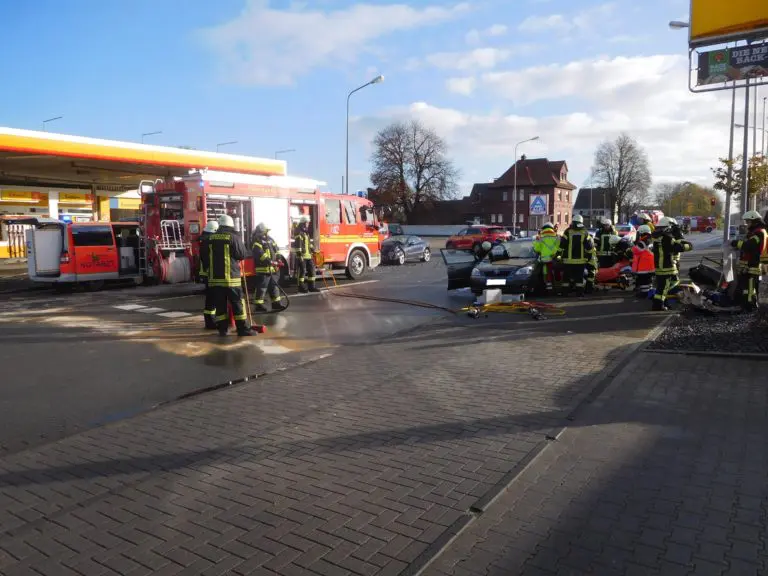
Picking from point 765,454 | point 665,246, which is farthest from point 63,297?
point 765,454

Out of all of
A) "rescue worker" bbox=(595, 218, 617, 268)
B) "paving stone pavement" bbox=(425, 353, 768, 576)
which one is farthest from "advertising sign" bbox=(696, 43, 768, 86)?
"paving stone pavement" bbox=(425, 353, 768, 576)

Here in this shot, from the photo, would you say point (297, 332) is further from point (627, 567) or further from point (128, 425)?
point (627, 567)

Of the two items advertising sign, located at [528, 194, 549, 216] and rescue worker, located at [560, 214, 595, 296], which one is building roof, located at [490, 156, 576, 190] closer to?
advertising sign, located at [528, 194, 549, 216]

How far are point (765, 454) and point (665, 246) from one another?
701cm

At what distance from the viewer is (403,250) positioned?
28281 mm

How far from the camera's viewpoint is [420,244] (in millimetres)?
29406

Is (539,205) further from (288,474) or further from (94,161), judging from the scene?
(288,474)

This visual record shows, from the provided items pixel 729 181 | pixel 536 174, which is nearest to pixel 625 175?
pixel 536 174

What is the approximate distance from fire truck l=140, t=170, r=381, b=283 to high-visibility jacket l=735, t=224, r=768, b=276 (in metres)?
10.5

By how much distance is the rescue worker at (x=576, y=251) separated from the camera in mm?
13242

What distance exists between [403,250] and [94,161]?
545 inches

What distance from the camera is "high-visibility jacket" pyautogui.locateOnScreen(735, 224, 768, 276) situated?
33.9 ft

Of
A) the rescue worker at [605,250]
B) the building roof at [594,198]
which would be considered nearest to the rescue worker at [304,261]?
the rescue worker at [605,250]

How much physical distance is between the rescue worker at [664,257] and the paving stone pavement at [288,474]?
4.56 m
